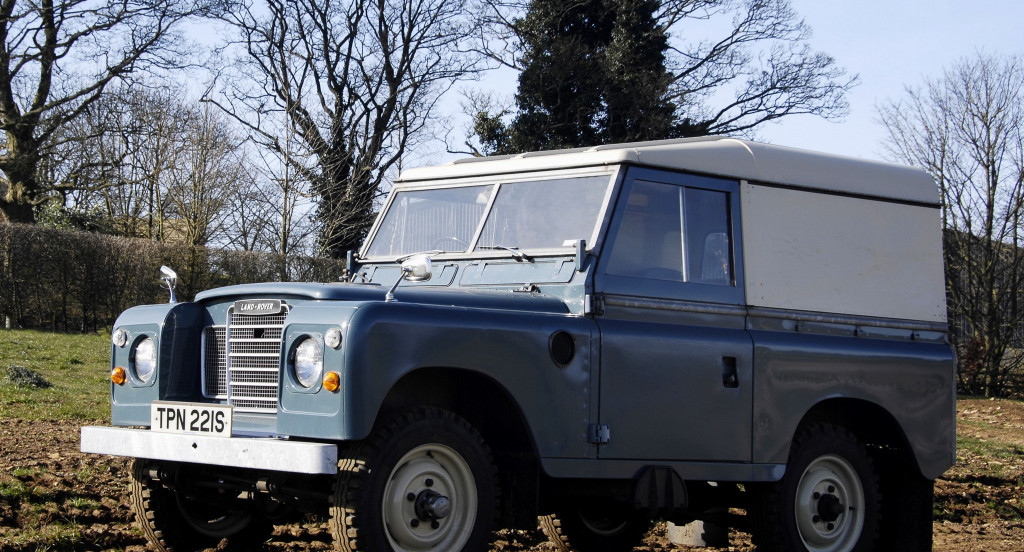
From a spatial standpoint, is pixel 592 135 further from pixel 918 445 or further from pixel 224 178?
pixel 918 445

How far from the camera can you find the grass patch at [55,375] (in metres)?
12.3

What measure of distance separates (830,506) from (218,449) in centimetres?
405

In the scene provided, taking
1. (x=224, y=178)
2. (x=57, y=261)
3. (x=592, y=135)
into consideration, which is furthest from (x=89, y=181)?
(x=592, y=135)

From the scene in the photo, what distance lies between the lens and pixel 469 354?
5570 mm

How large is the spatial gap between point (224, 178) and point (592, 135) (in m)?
9.25

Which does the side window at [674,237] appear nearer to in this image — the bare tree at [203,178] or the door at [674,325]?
the door at [674,325]

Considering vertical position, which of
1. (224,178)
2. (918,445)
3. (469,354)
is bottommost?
(918,445)

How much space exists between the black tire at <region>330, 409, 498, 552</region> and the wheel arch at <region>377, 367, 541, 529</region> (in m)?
0.21

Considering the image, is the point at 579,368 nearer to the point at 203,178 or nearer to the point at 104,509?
the point at 104,509

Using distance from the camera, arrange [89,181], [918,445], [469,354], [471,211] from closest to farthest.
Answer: [469,354] → [471,211] → [918,445] → [89,181]

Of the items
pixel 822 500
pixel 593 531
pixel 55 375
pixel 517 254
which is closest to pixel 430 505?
pixel 517 254

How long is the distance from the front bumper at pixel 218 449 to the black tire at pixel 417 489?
221mm

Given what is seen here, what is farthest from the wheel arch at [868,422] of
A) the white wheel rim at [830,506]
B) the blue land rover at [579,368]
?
the white wheel rim at [830,506]

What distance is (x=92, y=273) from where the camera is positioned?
22844 mm
